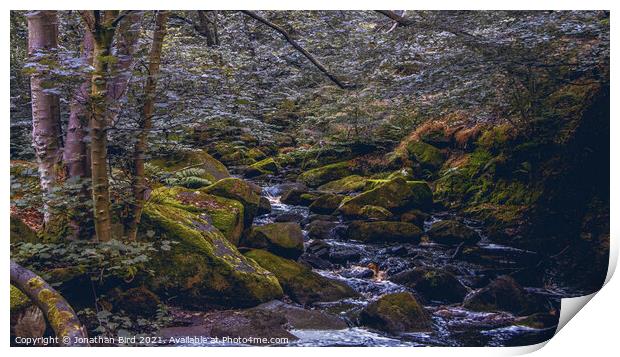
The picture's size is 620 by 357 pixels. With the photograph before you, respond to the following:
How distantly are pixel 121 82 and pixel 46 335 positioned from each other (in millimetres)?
2079

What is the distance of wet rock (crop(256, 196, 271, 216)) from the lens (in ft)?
17.1

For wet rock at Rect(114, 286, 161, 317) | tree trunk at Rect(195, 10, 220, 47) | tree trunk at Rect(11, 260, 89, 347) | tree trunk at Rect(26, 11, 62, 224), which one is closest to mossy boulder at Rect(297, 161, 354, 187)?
tree trunk at Rect(195, 10, 220, 47)

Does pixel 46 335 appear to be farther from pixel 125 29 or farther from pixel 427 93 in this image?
pixel 427 93

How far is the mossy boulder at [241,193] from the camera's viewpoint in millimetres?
5043

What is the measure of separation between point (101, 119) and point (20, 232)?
1172 mm

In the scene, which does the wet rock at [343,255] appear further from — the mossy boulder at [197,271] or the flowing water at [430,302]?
the mossy boulder at [197,271]

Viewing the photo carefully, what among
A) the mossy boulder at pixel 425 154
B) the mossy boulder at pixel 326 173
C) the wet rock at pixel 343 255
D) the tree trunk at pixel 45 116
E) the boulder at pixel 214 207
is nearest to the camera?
the tree trunk at pixel 45 116

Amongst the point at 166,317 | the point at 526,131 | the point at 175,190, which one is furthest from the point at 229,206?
the point at 526,131

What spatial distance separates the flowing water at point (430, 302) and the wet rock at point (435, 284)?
7 centimetres

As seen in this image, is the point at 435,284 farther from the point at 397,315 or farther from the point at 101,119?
the point at 101,119

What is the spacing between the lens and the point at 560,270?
4.64m

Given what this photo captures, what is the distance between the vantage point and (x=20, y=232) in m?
4.28

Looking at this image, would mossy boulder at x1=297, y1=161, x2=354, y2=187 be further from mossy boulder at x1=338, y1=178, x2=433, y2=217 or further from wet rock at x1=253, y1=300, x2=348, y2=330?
wet rock at x1=253, y1=300, x2=348, y2=330

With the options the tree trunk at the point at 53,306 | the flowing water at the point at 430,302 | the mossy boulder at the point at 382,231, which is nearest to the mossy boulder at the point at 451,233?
the flowing water at the point at 430,302
